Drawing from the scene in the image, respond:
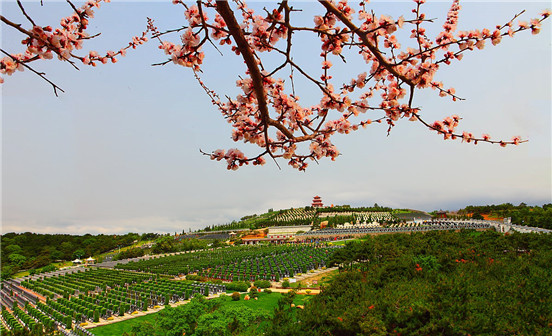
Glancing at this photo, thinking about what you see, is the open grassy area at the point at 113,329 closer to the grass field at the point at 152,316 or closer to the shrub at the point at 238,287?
the grass field at the point at 152,316

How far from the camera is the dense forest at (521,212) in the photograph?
44188 mm

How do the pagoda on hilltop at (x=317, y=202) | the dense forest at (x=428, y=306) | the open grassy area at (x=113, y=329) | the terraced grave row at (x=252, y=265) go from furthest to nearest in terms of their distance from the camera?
the pagoda on hilltop at (x=317, y=202) → the terraced grave row at (x=252, y=265) → the open grassy area at (x=113, y=329) → the dense forest at (x=428, y=306)

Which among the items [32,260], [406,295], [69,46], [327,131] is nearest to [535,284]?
[406,295]

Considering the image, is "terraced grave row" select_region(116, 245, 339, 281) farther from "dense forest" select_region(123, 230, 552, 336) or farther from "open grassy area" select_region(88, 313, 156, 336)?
"dense forest" select_region(123, 230, 552, 336)

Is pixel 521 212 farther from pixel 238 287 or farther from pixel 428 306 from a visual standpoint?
pixel 428 306

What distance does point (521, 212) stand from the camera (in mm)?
56719

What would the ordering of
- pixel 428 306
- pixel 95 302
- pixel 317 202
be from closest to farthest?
pixel 428 306, pixel 95 302, pixel 317 202

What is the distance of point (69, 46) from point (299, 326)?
23.6ft

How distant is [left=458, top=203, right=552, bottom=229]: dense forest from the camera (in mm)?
44188

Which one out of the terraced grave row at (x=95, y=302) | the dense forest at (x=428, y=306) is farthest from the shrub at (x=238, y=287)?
the dense forest at (x=428, y=306)

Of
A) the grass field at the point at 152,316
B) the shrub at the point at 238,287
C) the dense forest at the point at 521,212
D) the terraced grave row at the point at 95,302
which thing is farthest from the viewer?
the dense forest at the point at 521,212

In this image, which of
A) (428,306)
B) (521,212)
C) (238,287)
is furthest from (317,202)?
(428,306)

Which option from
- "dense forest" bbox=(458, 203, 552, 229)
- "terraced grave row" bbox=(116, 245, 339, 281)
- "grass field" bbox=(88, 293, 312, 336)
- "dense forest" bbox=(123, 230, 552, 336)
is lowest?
"terraced grave row" bbox=(116, 245, 339, 281)

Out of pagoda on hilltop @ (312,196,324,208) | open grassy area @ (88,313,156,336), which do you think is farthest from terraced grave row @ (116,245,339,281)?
pagoda on hilltop @ (312,196,324,208)
